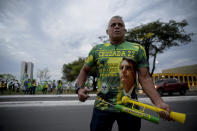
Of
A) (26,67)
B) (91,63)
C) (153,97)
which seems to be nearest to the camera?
(153,97)

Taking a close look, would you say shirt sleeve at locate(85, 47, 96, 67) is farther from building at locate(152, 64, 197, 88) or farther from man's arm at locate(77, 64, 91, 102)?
building at locate(152, 64, 197, 88)

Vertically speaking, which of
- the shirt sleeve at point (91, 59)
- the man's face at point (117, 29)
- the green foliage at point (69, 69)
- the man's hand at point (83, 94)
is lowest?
the man's hand at point (83, 94)

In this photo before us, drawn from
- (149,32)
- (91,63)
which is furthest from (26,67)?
(91,63)

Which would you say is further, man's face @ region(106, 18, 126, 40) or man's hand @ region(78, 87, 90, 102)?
man's face @ region(106, 18, 126, 40)

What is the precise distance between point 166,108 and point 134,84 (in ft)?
1.18

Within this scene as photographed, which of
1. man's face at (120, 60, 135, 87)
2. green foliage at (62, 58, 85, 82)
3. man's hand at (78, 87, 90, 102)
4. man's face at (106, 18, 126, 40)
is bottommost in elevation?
man's hand at (78, 87, 90, 102)

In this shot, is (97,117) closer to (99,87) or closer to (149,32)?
(99,87)

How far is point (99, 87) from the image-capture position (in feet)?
4.47

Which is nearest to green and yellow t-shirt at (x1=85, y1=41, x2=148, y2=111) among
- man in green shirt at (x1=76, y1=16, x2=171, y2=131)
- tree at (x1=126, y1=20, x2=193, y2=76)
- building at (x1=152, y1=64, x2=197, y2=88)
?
man in green shirt at (x1=76, y1=16, x2=171, y2=131)

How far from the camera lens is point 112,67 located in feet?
4.27

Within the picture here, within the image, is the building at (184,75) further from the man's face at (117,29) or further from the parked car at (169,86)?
the man's face at (117,29)

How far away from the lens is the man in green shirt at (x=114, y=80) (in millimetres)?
1231

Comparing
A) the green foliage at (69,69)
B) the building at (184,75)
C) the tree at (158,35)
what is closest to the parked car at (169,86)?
the tree at (158,35)

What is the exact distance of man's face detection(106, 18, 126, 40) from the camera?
1.35 meters
